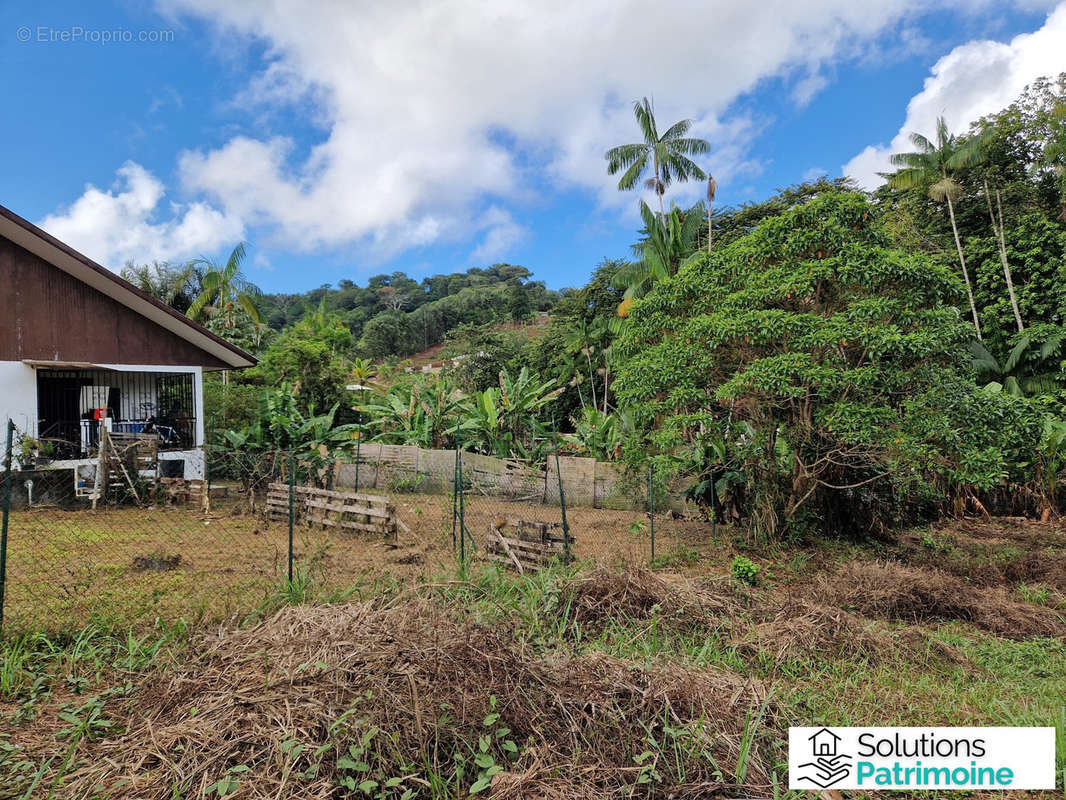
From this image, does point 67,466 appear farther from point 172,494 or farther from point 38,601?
point 38,601

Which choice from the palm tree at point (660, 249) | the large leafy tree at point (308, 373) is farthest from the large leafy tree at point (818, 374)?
the large leafy tree at point (308, 373)

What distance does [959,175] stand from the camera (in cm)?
2323

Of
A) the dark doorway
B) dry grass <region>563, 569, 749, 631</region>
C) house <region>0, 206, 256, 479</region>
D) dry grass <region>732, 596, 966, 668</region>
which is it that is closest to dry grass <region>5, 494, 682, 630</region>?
dry grass <region>563, 569, 749, 631</region>

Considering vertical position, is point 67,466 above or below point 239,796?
above

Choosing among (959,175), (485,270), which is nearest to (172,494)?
(959,175)

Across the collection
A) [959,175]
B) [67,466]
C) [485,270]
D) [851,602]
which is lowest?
[851,602]

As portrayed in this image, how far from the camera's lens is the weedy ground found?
122 inches

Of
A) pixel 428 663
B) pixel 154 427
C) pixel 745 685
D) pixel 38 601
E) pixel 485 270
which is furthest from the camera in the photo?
pixel 485 270

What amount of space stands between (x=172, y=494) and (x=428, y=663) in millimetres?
10835

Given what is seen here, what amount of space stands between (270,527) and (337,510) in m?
1.44

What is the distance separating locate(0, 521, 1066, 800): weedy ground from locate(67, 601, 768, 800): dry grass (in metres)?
0.01

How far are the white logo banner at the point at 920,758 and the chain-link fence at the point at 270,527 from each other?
3587mm

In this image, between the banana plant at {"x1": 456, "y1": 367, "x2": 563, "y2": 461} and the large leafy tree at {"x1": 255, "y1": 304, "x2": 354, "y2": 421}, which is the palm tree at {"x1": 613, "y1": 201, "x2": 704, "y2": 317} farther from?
the large leafy tree at {"x1": 255, "y1": 304, "x2": 354, "y2": 421}

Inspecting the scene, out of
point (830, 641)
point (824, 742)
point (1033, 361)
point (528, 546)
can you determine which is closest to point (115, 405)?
point (528, 546)
